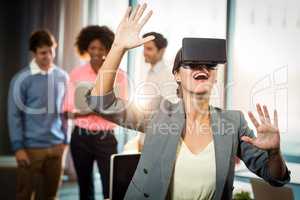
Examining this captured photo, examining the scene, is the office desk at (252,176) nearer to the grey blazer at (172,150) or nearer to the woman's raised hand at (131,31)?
the grey blazer at (172,150)

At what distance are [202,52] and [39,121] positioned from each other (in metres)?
1.03

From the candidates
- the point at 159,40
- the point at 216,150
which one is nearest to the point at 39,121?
the point at 159,40

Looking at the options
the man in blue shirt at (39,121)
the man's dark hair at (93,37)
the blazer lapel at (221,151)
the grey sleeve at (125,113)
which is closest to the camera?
the blazer lapel at (221,151)

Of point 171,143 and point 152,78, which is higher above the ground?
point 152,78

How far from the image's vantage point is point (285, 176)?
1.48 meters

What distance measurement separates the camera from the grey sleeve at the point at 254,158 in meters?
1.49

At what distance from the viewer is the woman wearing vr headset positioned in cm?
151

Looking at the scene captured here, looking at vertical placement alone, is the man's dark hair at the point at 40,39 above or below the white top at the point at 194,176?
above

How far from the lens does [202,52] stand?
1.57 m

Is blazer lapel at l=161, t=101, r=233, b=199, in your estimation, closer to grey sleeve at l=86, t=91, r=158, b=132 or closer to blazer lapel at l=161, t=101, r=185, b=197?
blazer lapel at l=161, t=101, r=185, b=197

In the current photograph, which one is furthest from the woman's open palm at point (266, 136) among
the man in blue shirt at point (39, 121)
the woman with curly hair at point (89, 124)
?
the man in blue shirt at point (39, 121)

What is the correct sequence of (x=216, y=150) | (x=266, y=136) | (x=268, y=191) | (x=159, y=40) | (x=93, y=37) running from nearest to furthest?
(x=266, y=136)
(x=216, y=150)
(x=268, y=191)
(x=159, y=40)
(x=93, y=37)

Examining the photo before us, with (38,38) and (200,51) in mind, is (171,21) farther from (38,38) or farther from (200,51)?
(38,38)

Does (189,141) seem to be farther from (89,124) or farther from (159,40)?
(89,124)
